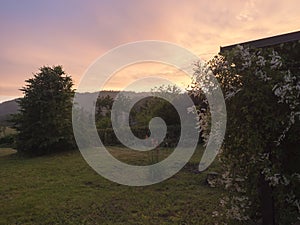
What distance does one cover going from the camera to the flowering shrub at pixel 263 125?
2502 millimetres

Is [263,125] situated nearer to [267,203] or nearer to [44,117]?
[267,203]

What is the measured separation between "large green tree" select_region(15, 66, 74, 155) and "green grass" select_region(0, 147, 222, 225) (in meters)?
4.40

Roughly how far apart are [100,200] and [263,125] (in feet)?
11.4

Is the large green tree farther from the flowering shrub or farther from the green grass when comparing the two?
the flowering shrub

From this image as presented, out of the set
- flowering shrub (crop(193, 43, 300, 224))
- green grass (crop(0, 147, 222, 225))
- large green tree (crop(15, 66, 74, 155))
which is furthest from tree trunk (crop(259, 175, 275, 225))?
large green tree (crop(15, 66, 74, 155))

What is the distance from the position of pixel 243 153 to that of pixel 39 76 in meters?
11.3

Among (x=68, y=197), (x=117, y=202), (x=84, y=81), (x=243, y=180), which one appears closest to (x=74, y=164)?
(x=84, y=81)

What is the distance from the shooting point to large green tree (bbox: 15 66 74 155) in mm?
11781

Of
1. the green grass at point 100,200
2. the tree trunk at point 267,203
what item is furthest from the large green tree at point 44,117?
the tree trunk at point 267,203

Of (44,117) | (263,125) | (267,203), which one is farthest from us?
(44,117)

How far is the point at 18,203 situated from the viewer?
508 cm

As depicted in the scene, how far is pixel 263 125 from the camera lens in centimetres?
255

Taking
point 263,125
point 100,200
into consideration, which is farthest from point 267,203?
point 100,200

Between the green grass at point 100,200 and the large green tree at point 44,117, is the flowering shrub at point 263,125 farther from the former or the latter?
the large green tree at point 44,117
